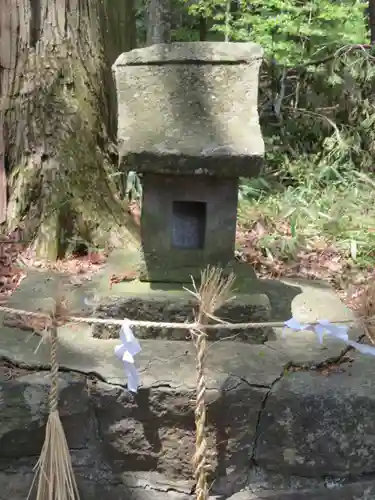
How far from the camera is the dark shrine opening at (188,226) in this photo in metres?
2.66

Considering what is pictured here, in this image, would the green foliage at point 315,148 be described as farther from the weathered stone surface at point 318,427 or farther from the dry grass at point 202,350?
the dry grass at point 202,350

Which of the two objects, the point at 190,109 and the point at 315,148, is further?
the point at 315,148

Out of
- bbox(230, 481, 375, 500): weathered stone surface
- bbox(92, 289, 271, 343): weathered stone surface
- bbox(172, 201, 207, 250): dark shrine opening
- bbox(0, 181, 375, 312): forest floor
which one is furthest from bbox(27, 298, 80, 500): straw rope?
bbox(0, 181, 375, 312): forest floor

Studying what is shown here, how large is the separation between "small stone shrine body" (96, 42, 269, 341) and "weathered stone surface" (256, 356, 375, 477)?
14.4 inches

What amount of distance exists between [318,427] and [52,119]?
92.0 inches

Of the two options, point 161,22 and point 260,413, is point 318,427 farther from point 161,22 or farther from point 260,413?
point 161,22

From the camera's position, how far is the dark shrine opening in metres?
2.66

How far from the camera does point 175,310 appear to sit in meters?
2.48

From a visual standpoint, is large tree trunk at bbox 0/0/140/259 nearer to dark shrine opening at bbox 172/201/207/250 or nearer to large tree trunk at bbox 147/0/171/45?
dark shrine opening at bbox 172/201/207/250

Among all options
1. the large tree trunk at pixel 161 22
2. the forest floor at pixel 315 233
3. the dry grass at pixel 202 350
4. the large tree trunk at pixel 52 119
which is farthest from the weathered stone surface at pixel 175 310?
the large tree trunk at pixel 161 22

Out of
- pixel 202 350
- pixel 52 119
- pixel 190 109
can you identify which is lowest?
pixel 202 350

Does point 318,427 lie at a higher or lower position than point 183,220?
lower

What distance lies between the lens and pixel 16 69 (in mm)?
3576

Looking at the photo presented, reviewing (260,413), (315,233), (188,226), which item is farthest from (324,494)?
(315,233)
